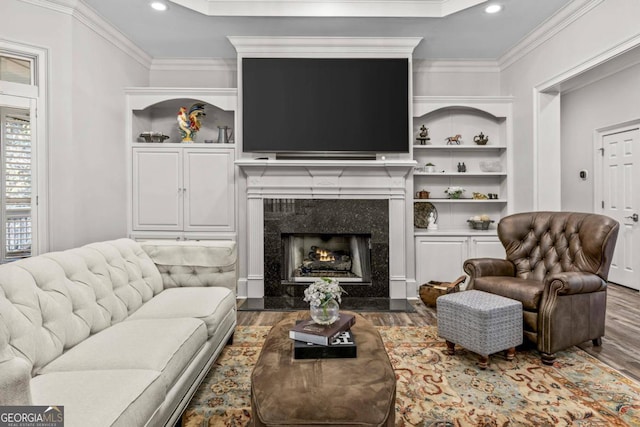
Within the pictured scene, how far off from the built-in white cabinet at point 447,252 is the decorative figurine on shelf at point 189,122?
2.88 meters

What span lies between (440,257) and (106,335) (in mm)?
3412

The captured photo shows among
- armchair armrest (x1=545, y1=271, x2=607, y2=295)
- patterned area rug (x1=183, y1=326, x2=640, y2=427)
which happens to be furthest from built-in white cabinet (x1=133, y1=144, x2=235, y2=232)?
armchair armrest (x1=545, y1=271, x2=607, y2=295)

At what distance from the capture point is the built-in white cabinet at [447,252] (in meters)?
4.14

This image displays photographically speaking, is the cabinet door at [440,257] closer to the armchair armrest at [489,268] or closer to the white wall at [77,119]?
the armchair armrest at [489,268]

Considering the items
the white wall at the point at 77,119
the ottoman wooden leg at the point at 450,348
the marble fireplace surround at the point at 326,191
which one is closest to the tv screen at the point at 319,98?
the marble fireplace surround at the point at 326,191

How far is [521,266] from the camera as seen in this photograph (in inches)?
123

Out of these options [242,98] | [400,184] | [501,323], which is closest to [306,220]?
[400,184]

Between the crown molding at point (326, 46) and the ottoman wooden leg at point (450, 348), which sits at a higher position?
the crown molding at point (326, 46)

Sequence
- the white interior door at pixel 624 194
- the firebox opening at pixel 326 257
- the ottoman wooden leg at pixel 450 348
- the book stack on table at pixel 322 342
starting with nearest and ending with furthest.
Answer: the book stack on table at pixel 322 342, the ottoman wooden leg at pixel 450 348, the firebox opening at pixel 326 257, the white interior door at pixel 624 194

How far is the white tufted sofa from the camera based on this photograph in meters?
1.20

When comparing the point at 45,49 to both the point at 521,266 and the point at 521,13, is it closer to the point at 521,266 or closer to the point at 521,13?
the point at 521,13

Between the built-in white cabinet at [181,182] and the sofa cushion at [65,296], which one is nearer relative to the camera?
the sofa cushion at [65,296]

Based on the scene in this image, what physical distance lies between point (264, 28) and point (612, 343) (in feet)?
13.8

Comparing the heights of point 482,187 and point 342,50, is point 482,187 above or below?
below
